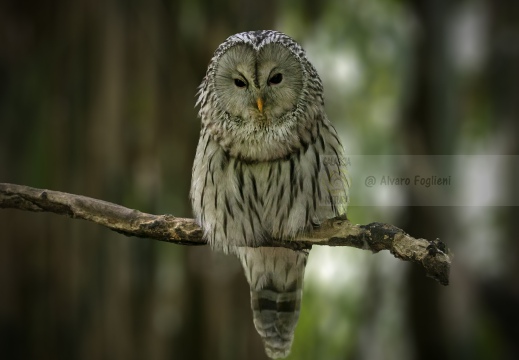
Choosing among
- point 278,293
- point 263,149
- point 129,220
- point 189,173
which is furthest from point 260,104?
point 189,173

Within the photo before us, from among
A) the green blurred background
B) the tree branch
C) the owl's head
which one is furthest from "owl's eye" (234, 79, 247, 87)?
the green blurred background

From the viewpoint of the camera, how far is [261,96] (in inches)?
65.1

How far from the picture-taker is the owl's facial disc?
163cm

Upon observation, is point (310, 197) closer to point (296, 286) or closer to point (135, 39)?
point (296, 286)

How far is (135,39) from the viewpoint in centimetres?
276

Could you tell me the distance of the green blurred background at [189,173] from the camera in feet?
8.39

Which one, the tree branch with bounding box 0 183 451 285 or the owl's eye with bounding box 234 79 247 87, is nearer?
the tree branch with bounding box 0 183 451 285

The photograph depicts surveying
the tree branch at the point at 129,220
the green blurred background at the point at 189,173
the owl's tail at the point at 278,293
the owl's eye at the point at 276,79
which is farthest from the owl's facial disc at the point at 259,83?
the green blurred background at the point at 189,173

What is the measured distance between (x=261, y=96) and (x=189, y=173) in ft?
3.49

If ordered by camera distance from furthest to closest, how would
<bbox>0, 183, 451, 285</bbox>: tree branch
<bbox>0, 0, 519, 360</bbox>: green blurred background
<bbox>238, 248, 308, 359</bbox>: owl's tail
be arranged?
<bbox>0, 0, 519, 360</bbox>: green blurred background < <bbox>238, 248, 308, 359</bbox>: owl's tail < <bbox>0, 183, 451, 285</bbox>: tree branch

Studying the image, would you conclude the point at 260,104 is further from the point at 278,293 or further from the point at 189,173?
the point at 189,173

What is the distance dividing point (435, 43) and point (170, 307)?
1.75 metres

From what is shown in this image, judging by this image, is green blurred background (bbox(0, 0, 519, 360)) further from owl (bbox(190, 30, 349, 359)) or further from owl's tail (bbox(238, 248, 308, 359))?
owl (bbox(190, 30, 349, 359))

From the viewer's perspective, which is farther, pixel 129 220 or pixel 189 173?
pixel 189 173
